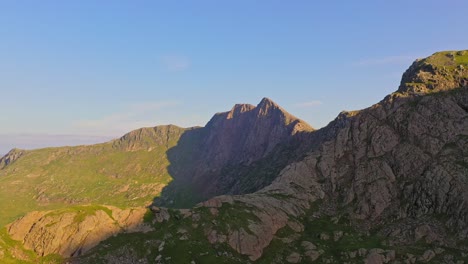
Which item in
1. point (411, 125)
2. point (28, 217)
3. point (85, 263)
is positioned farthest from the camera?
point (411, 125)

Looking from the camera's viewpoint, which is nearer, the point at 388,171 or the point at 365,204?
the point at 365,204

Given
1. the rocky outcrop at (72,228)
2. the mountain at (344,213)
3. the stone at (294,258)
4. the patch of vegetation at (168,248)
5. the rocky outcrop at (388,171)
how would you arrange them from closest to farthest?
the patch of vegetation at (168,248)
the rocky outcrop at (72,228)
the mountain at (344,213)
the stone at (294,258)
the rocky outcrop at (388,171)

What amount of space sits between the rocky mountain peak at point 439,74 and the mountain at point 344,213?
797 mm

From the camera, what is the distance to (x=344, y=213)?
477 ft

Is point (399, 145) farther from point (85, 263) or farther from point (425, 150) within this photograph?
point (85, 263)

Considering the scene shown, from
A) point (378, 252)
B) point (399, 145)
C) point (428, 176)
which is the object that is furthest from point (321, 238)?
point (399, 145)

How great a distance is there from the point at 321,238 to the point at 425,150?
58.8 metres

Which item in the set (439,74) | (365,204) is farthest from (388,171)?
(439,74)

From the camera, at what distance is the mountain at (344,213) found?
113000 mm

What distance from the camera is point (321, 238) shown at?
129m

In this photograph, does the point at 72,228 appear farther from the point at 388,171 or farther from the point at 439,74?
the point at 439,74

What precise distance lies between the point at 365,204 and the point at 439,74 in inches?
3204

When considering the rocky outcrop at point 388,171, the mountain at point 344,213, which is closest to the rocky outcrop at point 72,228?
the mountain at point 344,213

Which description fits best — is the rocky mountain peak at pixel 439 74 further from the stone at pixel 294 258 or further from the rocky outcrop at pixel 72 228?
the rocky outcrop at pixel 72 228
